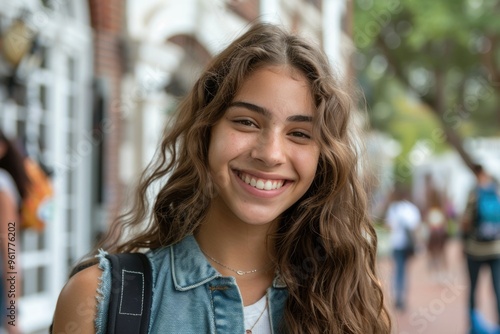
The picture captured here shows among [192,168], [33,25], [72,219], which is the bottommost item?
[72,219]

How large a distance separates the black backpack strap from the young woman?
25mm

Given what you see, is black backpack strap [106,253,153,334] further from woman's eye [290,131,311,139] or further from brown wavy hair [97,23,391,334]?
woman's eye [290,131,311,139]

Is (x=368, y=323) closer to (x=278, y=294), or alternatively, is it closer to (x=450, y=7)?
(x=278, y=294)

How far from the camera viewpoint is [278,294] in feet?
5.91

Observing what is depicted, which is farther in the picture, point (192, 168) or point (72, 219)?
point (72, 219)

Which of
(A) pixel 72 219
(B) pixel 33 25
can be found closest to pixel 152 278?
(B) pixel 33 25

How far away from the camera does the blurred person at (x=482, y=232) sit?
692 cm

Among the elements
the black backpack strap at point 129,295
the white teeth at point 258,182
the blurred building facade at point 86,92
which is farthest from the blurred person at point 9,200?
the white teeth at point 258,182

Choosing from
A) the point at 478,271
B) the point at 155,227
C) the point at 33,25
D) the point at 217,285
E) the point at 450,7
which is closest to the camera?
the point at 217,285

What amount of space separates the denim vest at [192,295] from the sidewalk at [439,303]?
3.51 meters

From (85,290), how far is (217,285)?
329 millimetres

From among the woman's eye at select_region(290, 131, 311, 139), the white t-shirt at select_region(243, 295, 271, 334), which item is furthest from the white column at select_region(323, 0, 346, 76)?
the white t-shirt at select_region(243, 295, 271, 334)

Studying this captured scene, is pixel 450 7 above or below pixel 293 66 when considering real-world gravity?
above

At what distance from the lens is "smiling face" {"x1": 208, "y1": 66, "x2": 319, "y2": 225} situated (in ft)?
5.62
